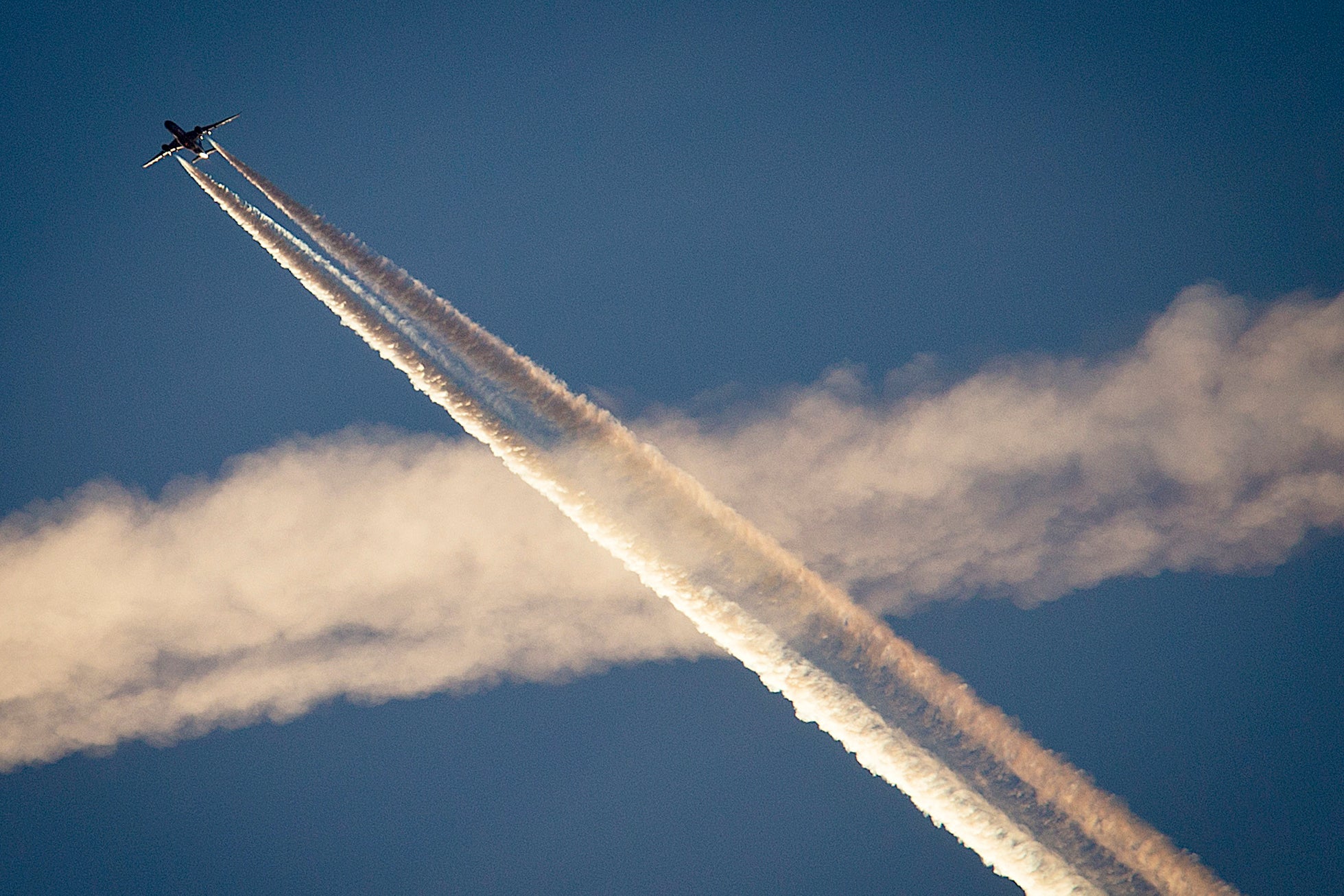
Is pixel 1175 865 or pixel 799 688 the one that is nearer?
pixel 1175 865

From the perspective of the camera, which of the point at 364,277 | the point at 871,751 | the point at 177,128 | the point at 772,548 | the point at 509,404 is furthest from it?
the point at 177,128

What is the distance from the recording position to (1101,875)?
21422 millimetres

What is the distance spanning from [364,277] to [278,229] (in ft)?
14.1

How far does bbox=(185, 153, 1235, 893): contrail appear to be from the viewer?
71.0 ft

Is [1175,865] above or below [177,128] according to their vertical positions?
below

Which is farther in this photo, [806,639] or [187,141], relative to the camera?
[187,141]

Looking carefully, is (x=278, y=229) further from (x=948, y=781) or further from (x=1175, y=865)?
(x=1175, y=865)

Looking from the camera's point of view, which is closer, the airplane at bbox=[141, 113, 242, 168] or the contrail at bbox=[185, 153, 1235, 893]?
the contrail at bbox=[185, 153, 1235, 893]

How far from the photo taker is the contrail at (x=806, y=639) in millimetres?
21641

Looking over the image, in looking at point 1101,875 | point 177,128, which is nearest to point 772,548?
point 1101,875

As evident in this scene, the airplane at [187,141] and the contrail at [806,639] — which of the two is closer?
the contrail at [806,639]

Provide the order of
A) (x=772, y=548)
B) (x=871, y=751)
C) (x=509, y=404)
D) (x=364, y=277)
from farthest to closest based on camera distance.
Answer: (x=364, y=277) < (x=509, y=404) < (x=772, y=548) < (x=871, y=751)

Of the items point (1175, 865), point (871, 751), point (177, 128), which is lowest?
point (871, 751)

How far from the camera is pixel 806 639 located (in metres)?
23.8
